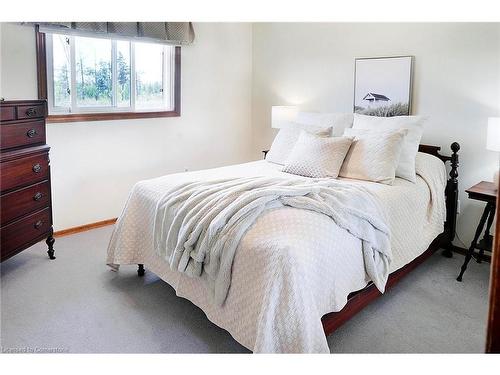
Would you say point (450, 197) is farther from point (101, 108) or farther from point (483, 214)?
point (101, 108)

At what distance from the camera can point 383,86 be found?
3.66 metres

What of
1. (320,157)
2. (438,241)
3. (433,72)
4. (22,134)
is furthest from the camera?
(433,72)

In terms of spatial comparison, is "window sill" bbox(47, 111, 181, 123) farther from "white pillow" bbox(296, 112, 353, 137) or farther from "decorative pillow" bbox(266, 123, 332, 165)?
"white pillow" bbox(296, 112, 353, 137)

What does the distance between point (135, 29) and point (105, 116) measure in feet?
2.73

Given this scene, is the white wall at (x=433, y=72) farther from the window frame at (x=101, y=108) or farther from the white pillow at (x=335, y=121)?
the window frame at (x=101, y=108)

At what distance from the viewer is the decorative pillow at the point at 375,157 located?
2844 mm

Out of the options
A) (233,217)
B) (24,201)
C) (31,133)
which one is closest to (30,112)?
(31,133)

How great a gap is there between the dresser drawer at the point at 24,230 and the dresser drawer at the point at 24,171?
247mm

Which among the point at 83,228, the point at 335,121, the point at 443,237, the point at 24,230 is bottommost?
the point at 83,228

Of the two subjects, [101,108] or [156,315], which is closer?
[156,315]

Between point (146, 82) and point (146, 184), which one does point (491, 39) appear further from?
point (146, 82)

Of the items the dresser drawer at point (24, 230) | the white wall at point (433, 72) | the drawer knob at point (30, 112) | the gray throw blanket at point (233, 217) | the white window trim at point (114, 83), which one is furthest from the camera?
the white window trim at point (114, 83)

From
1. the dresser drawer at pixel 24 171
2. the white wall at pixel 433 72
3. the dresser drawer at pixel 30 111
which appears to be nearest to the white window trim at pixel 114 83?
the dresser drawer at pixel 30 111
